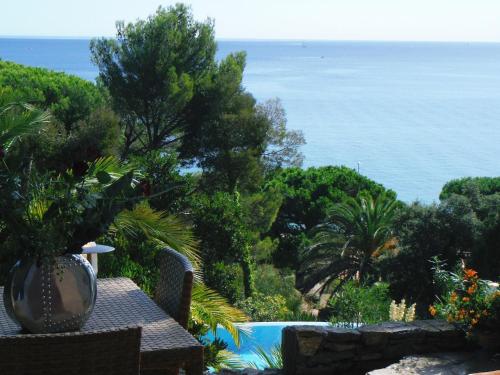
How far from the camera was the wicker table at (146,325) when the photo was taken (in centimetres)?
257

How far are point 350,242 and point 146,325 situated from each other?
13587mm

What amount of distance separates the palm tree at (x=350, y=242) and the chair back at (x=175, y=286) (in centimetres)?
1237

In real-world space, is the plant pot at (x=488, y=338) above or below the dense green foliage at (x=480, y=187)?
above

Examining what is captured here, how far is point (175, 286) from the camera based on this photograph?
3.24 metres

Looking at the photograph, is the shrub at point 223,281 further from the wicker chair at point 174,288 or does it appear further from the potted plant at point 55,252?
the potted plant at point 55,252

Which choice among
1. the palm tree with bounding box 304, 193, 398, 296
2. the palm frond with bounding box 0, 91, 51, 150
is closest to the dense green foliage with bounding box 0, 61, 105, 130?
the palm tree with bounding box 304, 193, 398, 296

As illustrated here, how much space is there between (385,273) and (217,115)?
553 cm

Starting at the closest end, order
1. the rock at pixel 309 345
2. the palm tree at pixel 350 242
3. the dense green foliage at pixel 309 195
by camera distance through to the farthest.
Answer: the rock at pixel 309 345
the palm tree at pixel 350 242
the dense green foliage at pixel 309 195

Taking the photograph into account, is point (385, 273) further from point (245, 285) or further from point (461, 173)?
point (461, 173)

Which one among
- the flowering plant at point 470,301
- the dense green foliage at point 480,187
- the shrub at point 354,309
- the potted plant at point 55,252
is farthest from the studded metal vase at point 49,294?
the dense green foliage at point 480,187

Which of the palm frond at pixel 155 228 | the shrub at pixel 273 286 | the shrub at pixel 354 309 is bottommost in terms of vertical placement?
the shrub at pixel 273 286

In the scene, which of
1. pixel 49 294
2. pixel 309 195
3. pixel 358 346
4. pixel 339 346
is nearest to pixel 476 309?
pixel 358 346

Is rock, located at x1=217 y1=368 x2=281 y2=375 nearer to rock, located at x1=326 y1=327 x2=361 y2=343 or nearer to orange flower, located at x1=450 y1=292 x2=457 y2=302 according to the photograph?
rock, located at x1=326 y1=327 x2=361 y2=343

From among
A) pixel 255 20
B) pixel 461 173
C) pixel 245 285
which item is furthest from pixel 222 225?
pixel 255 20
